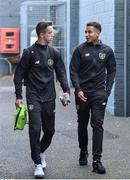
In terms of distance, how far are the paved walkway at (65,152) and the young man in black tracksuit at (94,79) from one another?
0.32m

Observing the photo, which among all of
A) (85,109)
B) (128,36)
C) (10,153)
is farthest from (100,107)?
(128,36)

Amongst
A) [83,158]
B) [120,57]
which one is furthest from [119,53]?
[83,158]

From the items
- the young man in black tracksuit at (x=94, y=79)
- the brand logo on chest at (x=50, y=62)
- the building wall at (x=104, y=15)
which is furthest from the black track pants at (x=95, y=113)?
the building wall at (x=104, y=15)

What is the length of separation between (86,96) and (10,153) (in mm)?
1769

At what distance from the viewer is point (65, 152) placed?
29.0 feet

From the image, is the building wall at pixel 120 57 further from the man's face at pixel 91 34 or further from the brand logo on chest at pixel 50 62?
the brand logo on chest at pixel 50 62

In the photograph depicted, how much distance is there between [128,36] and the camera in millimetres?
12617

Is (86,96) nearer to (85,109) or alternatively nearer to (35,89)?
(85,109)

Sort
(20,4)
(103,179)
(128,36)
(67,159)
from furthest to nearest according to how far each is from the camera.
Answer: (20,4) < (128,36) < (67,159) < (103,179)

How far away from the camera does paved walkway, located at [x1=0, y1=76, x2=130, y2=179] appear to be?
751cm

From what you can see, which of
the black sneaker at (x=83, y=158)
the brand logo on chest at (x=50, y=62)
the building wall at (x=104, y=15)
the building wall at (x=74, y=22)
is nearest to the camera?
the brand logo on chest at (x=50, y=62)

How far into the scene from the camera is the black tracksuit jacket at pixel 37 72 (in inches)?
288

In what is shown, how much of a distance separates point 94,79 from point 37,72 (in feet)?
2.40

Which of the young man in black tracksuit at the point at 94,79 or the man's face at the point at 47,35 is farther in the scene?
the young man in black tracksuit at the point at 94,79
